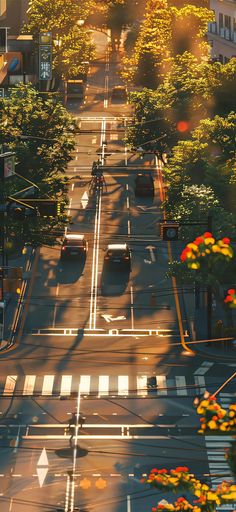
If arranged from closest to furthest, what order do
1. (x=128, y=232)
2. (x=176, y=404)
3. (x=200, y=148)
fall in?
(x=176, y=404), (x=200, y=148), (x=128, y=232)

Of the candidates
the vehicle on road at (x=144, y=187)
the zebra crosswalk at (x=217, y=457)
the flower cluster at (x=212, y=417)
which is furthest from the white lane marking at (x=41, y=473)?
the vehicle on road at (x=144, y=187)

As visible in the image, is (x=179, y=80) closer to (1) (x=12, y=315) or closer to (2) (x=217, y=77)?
(2) (x=217, y=77)

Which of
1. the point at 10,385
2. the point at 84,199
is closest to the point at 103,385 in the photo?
the point at 10,385

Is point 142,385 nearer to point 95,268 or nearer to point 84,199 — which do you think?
point 95,268

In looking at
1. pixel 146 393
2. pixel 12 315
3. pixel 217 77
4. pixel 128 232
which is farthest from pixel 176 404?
pixel 217 77

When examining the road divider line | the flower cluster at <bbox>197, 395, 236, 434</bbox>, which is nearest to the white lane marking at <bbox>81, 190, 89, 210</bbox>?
the road divider line

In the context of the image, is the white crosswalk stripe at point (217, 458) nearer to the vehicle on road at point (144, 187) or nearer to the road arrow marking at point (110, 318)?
the road arrow marking at point (110, 318)

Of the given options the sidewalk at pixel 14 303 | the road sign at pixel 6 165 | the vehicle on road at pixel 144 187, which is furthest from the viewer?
the vehicle on road at pixel 144 187

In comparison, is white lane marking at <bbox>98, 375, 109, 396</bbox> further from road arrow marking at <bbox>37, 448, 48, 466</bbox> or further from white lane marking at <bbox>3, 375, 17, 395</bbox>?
road arrow marking at <bbox>37, 448, 48, 466</bbox>
